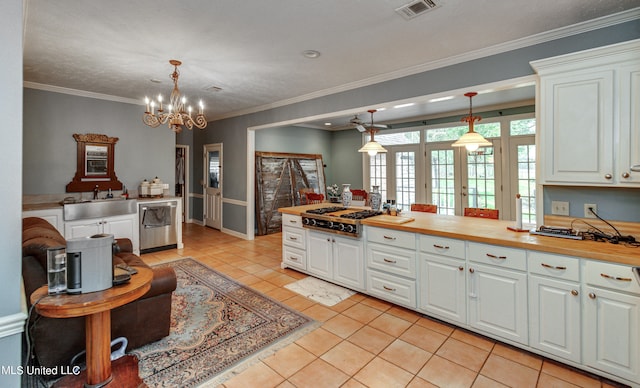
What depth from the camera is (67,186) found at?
4742 millimetres

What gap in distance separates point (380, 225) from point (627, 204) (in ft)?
6.64

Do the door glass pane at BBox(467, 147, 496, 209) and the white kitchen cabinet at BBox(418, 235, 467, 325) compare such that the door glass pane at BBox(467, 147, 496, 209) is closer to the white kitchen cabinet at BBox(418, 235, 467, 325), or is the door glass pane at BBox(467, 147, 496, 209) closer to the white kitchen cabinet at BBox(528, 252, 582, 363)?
the white kitchen cabinet at BBox(418, 235, 467, 325)

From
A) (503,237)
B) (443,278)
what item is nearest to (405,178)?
(443,278)

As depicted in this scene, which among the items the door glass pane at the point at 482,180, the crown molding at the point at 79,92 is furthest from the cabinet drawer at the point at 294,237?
the door glass pane at the point at 482,180

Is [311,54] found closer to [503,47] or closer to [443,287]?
[503,47]

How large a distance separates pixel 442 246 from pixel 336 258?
1.37 m

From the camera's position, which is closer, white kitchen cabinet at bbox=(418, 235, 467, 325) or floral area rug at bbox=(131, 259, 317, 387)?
floral area rug at bbox=(131, 259, 317, 387)

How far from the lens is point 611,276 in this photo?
1.97 metres

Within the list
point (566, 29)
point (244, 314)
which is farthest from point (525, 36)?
point (244, 314)

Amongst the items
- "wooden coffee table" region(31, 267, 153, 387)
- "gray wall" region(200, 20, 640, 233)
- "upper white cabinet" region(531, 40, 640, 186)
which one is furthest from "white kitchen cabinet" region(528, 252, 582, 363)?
"wooden coffee table" region(31, 267, 153, 387)

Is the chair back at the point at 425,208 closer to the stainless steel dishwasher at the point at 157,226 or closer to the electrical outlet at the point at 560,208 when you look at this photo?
the electrical outlet at the point at 560,208

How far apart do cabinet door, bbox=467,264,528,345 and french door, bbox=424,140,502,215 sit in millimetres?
4109

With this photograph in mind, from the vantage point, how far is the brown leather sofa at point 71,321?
2.00 metres

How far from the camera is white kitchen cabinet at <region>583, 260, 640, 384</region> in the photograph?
190cm
